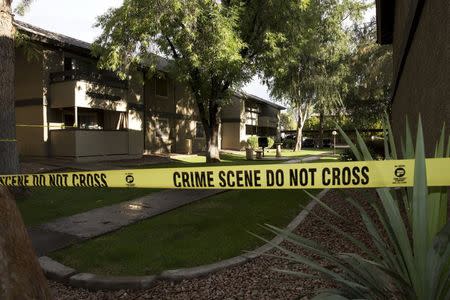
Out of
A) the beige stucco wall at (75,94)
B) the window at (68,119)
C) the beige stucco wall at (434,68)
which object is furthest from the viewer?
the window at (68,119)

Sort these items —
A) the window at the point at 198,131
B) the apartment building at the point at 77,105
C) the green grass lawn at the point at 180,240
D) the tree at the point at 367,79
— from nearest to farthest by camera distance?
the green grass lawn at the point at 180,240
the apartment building at the point at 77,105
the tree at the point at 367,79
the window at the point at 198,131

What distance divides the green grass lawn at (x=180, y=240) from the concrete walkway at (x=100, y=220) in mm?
257

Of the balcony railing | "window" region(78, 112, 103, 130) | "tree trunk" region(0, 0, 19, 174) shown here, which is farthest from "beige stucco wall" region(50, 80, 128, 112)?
"tree trunk" region(0, 0, 19, 174)

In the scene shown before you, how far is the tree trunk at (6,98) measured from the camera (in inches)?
339

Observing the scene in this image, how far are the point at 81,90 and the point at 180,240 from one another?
46.4 feet

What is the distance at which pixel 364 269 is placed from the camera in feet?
7.87

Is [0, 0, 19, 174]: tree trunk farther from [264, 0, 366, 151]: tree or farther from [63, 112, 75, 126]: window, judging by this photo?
[264, 0, 366, 151]: tree

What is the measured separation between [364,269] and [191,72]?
1614 cm

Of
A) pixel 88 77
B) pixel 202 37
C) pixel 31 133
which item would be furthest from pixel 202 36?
pixel 31 133

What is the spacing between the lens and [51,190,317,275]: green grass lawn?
4824mm

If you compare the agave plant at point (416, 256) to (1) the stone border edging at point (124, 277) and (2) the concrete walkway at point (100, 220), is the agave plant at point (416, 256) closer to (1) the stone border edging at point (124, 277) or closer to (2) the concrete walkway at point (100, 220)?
(1) the stone border edging at point (124, 277)

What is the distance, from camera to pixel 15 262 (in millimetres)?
2576

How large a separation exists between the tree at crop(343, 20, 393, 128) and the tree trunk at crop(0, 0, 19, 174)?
21.4m

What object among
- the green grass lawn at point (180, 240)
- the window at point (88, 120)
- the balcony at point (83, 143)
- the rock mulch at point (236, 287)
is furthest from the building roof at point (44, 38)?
the rock mulch at point (236, 287)
